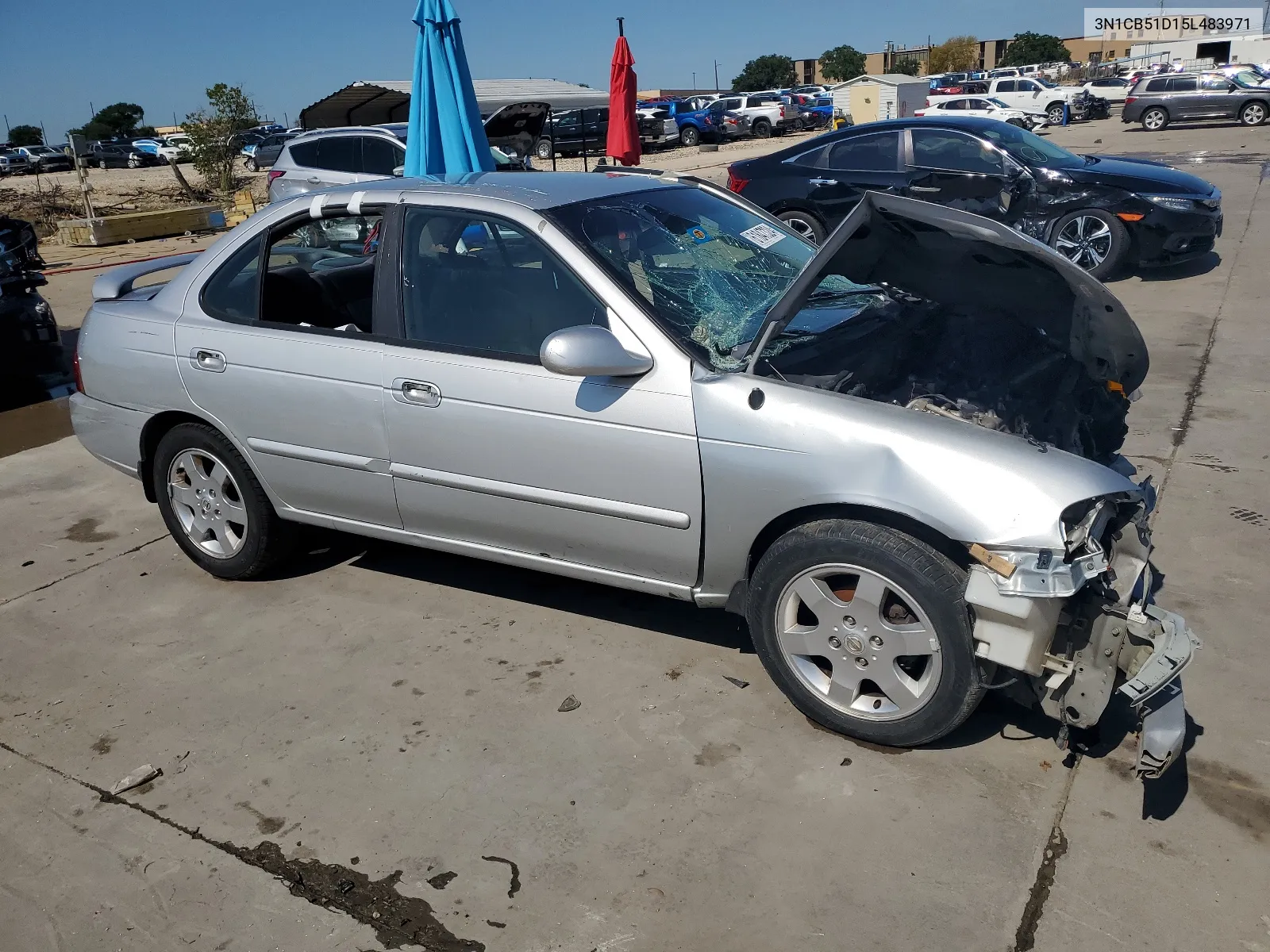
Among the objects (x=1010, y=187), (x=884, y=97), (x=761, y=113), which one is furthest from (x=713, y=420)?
(x=761, y=113)

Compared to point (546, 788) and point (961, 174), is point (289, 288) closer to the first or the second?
point (546, 788)

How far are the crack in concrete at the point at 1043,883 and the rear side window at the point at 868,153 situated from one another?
8.25 meters

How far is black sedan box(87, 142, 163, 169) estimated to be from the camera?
4575cm

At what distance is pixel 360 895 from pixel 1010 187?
897cm

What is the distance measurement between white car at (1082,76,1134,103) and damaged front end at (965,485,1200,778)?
41631 millimetres

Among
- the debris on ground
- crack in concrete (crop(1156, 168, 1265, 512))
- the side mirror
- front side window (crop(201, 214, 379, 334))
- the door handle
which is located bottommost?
the debris on ground

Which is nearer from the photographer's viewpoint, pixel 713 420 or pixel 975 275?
pixel 713 420

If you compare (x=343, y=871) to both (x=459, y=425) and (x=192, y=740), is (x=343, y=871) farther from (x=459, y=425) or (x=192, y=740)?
(x=459, y=425)

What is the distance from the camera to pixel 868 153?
1021 centimetres

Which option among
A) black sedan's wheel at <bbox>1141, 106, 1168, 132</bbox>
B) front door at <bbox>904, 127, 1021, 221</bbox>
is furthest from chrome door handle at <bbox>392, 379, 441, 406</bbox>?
black sedan's wheel at <bbox>1141, 106, 1168, 132</bbox>

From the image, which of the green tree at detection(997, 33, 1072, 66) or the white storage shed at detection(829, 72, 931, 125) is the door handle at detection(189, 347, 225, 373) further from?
the green tree at detection(997, 33, 1072, 66)

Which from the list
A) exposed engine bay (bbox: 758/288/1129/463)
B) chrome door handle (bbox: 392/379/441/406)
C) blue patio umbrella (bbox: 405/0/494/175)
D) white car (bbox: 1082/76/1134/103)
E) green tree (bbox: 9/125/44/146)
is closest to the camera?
exposed engine bay (bbox: 758/288/1129/463)

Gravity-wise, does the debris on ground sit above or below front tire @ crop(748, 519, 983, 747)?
below

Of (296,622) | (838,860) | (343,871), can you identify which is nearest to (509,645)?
(296,622)
